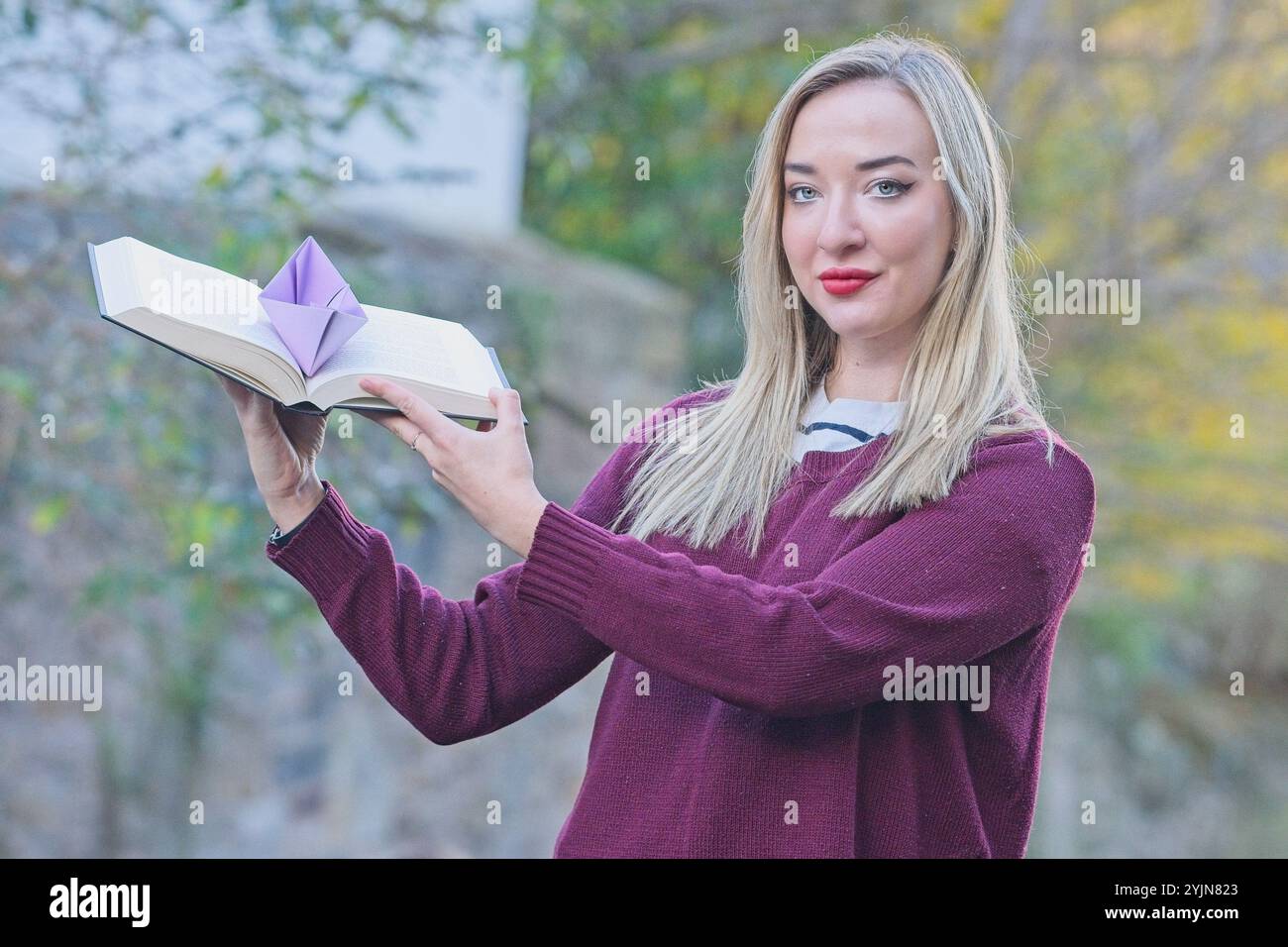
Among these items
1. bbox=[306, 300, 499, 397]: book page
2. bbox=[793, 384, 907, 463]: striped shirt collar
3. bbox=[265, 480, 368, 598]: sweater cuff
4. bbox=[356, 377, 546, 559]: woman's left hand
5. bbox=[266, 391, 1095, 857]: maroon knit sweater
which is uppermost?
bbox=[306, 300, 499, 397]: book page

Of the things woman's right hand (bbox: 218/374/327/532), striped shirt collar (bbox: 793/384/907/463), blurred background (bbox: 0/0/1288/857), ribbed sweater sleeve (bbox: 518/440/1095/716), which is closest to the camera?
ribbed sweater sleeve (bbox: 518/440/1095/716)

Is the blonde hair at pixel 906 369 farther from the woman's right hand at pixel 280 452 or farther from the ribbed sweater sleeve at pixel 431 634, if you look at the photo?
the woman's right hand at pixel 280 452

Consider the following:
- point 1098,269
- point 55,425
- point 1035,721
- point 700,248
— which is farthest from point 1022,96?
point 1035,721

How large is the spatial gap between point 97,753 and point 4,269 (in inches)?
63.6

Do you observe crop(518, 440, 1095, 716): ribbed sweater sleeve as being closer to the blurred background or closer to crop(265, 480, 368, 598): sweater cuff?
crop(265, 480, 368, 598): sweater cuff

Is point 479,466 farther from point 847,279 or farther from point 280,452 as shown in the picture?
point 847,279

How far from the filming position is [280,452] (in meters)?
1.55

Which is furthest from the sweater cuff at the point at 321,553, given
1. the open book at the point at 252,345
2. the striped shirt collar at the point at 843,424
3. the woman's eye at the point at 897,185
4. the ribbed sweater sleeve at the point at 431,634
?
the woman's eye at the point at 897,185

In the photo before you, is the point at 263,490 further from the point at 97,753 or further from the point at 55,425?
the point at 97,753

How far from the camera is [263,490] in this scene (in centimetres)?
156

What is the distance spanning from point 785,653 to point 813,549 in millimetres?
194

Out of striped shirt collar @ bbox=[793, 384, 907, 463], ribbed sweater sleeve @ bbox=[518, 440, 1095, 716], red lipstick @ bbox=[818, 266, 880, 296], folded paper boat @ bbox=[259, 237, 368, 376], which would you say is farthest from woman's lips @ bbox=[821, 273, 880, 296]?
folded paper boat @ bbox=[259, 237, 368, 376]

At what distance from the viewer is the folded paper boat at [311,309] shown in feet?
4.77

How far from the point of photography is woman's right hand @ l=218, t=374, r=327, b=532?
5.04ft
